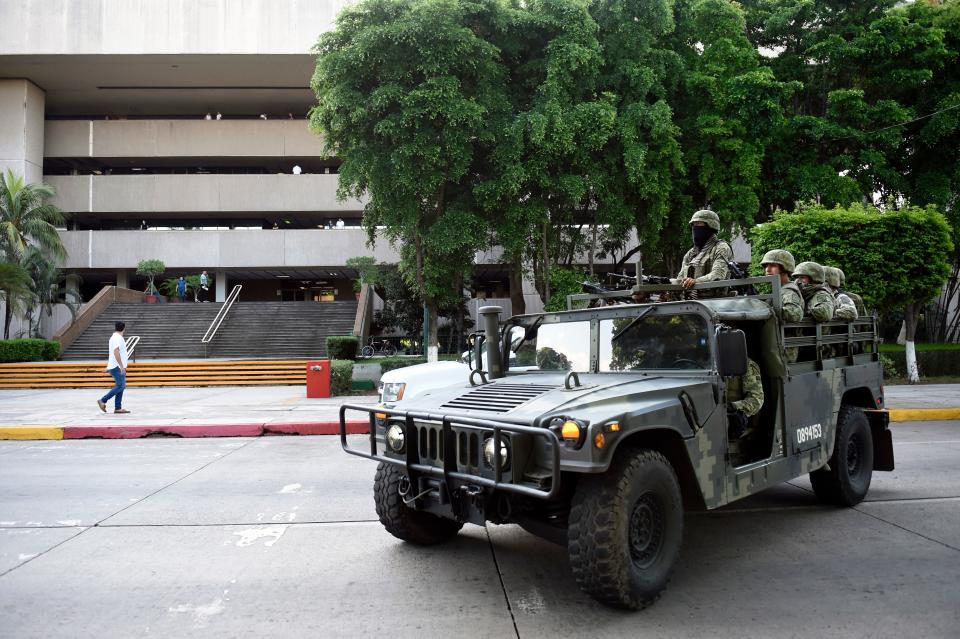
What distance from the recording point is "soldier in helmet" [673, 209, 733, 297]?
5453 mm

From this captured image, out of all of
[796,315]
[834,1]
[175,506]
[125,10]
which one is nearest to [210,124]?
[125,10]

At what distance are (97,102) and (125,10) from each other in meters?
8.18

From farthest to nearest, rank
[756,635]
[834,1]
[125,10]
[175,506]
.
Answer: [125,10], [834,1], [175,506], [756,635]

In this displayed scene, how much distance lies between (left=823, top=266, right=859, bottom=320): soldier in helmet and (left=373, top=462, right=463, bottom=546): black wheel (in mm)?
3936

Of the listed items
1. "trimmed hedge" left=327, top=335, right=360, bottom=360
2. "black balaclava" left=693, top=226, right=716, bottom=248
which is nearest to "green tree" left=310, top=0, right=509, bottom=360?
"trimmed hedge" left=327, top=335, right=360, bottom=360

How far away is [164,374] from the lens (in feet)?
72.4

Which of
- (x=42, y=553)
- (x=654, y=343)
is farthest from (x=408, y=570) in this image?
(x=42, y=553)

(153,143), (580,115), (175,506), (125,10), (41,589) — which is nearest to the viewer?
(41,589)

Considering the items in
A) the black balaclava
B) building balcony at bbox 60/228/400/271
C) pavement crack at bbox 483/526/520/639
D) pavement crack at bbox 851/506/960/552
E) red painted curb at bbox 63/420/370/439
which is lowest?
red painted curb at bbox 63/420/370/439

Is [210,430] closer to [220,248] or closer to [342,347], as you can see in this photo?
[342,347]

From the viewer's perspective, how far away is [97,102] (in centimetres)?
3931

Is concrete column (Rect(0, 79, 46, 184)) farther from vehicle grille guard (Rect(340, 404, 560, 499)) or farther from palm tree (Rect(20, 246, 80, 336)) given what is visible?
vehicle grille guard (Rect(340, 404, 560, 499))

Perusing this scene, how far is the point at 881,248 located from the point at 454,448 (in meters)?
16.0

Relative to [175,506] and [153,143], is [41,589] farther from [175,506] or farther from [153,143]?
[153,143]
